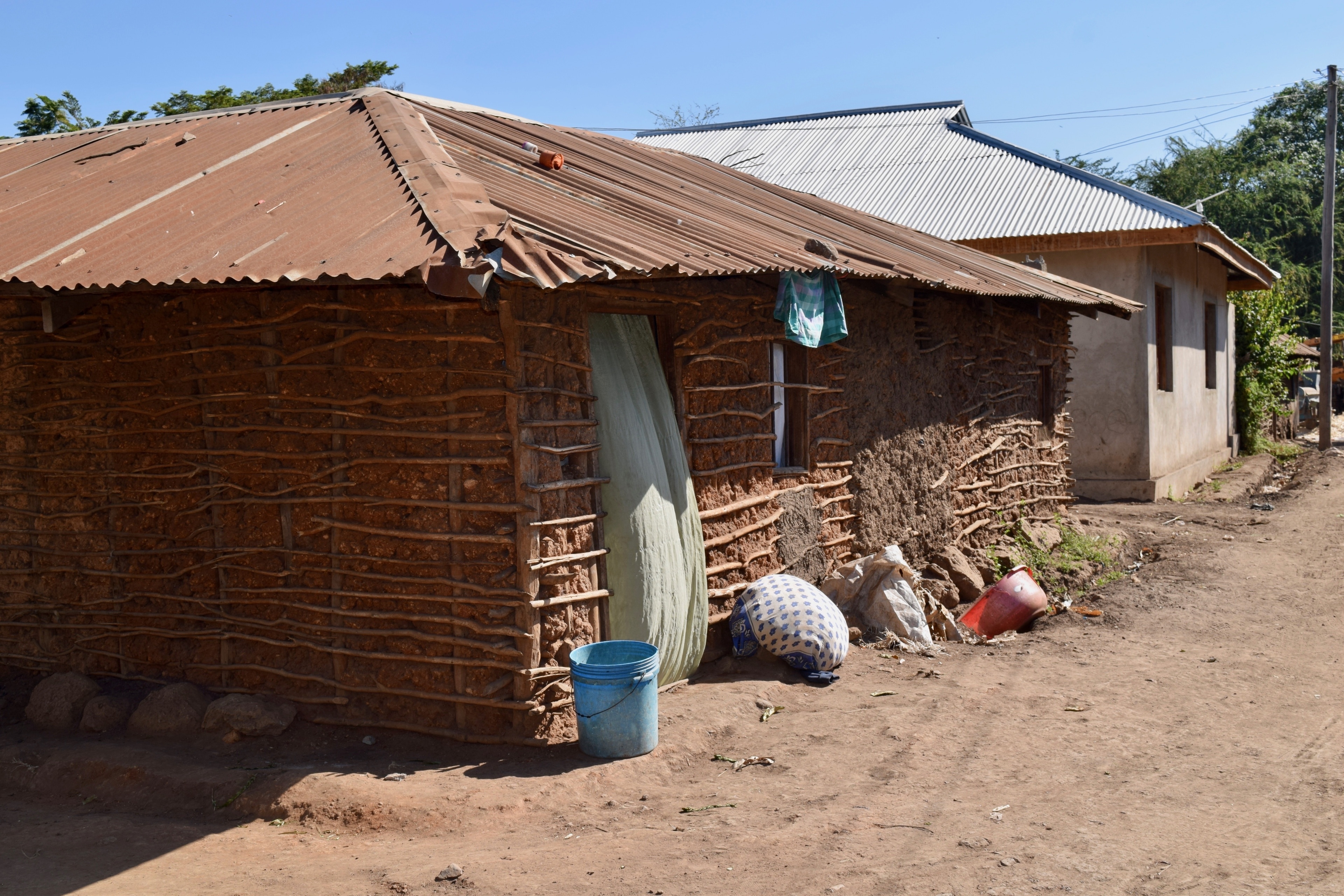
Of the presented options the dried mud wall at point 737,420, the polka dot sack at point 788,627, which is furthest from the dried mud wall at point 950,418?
the polka dot sack at point 788,627

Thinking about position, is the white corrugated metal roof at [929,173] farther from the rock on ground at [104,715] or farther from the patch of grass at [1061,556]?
the rock on ground at [104,715]

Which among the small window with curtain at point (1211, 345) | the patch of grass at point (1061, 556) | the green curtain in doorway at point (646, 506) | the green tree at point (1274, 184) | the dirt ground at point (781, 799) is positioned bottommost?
the dirt ground at point (781, 799)

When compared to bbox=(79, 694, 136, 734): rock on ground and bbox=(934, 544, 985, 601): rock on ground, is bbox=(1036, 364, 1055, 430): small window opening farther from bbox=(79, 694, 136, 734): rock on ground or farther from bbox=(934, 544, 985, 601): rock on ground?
bbox=(79, 694, 136, 734): rock on ground

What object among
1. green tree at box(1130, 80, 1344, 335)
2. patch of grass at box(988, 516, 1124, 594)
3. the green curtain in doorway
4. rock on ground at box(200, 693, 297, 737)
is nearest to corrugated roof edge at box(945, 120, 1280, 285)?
patch of grass at box(988, 516, 1124, 594)

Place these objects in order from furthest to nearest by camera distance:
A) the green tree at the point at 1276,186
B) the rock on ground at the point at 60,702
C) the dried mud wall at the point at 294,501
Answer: the green tree at the point at 1276,186 < the rock on ground at the point at 60,702 < the dried mud wall at the point at 294,501

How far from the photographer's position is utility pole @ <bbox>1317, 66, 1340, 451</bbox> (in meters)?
19.9

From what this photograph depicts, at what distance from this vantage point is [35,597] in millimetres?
6555

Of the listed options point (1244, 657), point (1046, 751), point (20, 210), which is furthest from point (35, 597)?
point (1244, 657)

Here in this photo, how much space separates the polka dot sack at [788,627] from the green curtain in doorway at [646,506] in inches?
15.7

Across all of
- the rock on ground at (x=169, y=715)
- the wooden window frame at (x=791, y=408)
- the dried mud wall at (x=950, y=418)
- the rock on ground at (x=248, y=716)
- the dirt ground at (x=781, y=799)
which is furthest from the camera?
the dried mud wall at (x=950, y=418)

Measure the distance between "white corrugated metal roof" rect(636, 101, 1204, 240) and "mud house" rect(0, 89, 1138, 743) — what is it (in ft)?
24.4

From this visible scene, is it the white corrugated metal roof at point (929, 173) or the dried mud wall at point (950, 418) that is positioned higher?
the white corrugated metal roof at point (929, 173)

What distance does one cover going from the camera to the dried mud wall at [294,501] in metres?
5.34

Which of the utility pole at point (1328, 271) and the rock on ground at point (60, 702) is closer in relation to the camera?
the rock on ground at point (60, 702)
